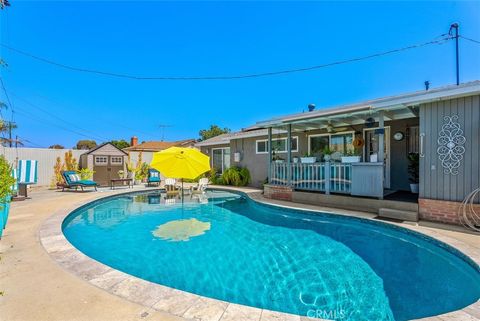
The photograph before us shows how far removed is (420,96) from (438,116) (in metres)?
0.75

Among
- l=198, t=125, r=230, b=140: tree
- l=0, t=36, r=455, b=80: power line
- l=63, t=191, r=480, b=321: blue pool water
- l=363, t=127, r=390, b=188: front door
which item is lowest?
l=63, t=191, r=480, b=321: blue pool water

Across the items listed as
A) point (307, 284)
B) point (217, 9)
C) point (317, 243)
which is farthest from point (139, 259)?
point (217, 9)

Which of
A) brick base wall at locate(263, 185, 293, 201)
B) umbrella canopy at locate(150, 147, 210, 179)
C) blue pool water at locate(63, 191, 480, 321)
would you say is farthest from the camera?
brick base wall at locate(263, 185, 293, 201)

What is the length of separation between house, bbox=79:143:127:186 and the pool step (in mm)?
17239

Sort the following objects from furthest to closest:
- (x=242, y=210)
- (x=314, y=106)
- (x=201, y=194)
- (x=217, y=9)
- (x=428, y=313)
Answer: (x=314, y=106) → (x=201, y=194) → (x=217, y=9) → (x=242, y=210) → (x=428, y=313)

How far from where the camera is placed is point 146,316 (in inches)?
101

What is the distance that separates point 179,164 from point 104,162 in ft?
38.1

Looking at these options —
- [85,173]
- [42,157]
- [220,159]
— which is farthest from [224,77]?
[42,157]

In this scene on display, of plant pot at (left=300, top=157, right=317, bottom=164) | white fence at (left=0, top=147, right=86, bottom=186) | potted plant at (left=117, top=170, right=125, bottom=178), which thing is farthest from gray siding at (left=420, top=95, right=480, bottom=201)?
white fence at (left=0, top=147, right=86, bottom=186)

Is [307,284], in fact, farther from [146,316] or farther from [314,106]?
[314,106]

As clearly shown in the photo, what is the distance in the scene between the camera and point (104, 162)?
57.2 ft

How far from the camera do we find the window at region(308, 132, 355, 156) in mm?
11695

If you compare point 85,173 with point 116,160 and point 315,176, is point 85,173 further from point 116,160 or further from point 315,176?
point 315,176

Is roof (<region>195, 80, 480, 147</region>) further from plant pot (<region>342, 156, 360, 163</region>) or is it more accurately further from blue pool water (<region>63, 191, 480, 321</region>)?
blue pool water (<region>63, 191, 480, 321</region>)
